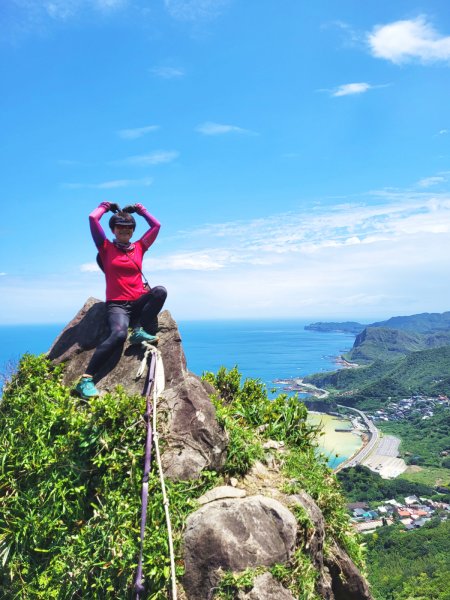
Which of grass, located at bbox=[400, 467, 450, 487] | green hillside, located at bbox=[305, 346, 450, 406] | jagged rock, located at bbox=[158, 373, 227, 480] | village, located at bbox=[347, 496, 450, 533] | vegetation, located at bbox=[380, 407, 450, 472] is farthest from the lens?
green hillside, located at bbox=[305, 346, 450, 406]

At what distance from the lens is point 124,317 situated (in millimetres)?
5797

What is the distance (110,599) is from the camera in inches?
132

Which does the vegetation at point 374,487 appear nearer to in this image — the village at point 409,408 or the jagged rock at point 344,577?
the village at point 409,408

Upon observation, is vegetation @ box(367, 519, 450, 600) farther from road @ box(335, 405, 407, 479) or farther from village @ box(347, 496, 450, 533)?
road @ box(335, 405, 407, 479)

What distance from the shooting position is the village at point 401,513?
48.7 meters

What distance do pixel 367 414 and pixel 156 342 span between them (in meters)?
108

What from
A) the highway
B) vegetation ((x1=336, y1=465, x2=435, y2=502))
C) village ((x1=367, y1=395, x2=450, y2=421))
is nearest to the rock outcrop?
vegetation ((x1=336, y1=465, x2=435, y2=502))

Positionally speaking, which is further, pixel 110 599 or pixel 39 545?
pixel 39 545

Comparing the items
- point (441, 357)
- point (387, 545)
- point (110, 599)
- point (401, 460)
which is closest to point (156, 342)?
point (110, 599)

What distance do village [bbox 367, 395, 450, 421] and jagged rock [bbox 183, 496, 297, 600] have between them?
4171 inches

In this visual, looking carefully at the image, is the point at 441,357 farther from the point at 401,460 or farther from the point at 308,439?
the point at 308,439

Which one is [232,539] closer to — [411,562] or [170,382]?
[170,382]

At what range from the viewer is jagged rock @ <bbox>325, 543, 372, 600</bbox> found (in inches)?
179

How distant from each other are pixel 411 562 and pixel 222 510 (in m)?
44.5
